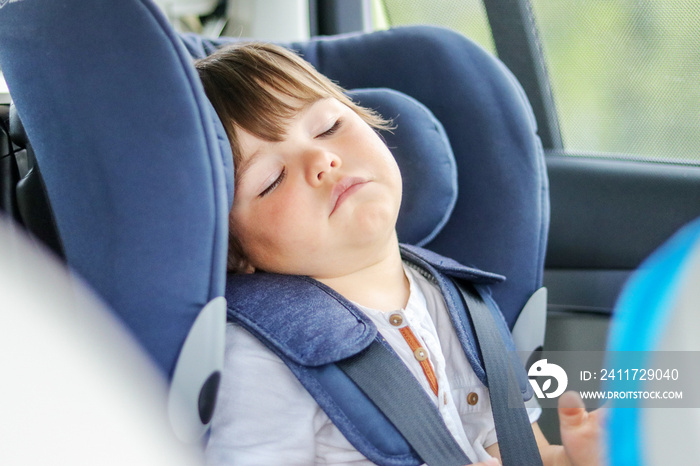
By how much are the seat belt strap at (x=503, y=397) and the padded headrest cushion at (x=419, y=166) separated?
18cm

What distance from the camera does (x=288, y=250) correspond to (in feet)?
3.37

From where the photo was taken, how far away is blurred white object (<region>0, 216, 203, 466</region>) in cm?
77

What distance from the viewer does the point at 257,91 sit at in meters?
1.06

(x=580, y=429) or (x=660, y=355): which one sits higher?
(x=660, y=355)

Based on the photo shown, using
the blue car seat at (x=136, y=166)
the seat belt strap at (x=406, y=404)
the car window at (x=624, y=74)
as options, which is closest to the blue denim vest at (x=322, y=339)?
the seat belt strap at (x=406, y=404)

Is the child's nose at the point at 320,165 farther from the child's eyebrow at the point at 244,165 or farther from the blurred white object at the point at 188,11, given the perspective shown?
the blurred white object at the point at 188,11

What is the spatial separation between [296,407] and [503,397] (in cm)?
35

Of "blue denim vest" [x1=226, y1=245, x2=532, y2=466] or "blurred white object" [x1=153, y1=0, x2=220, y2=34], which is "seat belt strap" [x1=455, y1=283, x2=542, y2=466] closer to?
"blue denim vest" [x1=226, y1=245, x2=532, y2=466]

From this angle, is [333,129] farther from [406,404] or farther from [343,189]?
[406,404]

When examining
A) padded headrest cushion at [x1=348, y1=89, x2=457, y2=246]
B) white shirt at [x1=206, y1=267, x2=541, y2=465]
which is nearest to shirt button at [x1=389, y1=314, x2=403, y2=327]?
white shirt at [x1=206, y1=267, x2=541, y2=465]

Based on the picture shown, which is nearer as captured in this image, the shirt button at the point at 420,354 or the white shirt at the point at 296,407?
the white shirt at the point at 296,407

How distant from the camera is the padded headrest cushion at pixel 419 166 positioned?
4.01ft

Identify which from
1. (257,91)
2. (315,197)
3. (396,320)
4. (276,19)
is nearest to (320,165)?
(315,197)

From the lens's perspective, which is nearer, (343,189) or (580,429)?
(580,429)
